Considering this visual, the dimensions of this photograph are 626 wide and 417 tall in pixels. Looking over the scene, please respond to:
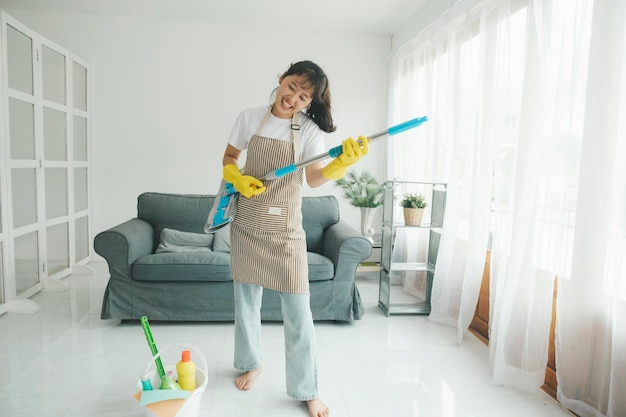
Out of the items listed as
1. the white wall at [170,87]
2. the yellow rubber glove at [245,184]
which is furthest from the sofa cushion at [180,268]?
the white wall at [170,87]

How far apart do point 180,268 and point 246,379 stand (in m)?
0.90

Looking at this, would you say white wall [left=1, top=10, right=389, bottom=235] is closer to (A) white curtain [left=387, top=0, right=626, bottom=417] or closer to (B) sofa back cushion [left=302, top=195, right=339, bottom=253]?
(B) sofa back cushion [left=302, top=195, right=339, bottom=253]

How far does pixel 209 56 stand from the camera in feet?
14.1

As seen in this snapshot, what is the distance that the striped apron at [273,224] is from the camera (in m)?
1.70

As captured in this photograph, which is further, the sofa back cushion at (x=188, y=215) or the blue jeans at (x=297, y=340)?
the sofa back cushion at (x=188, y=215)

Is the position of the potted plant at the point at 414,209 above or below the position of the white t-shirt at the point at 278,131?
below

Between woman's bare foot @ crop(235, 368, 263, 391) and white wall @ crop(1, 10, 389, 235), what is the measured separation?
270 cm

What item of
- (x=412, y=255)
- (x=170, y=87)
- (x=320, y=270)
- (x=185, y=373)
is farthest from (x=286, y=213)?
(x=170, y=87)

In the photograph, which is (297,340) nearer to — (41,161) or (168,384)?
(168,384)

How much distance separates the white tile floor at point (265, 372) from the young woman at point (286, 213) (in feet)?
0.78

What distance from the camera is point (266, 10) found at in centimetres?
387

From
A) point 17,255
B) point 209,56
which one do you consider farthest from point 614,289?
point 209,56

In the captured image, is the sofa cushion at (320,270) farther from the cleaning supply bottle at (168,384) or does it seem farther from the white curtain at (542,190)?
the cleaning supply bottle at (168,384)

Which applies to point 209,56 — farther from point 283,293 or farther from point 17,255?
point 283,293
